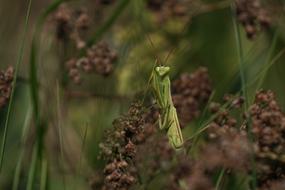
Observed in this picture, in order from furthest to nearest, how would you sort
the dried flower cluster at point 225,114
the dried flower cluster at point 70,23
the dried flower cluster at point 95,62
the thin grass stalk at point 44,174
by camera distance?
1. the dried flower cluster at point 70,23
2. the dried flower cluster at point 95,62
3. the thin grass stalk at point 44,174
4. the dried flower cluster at point 225,114

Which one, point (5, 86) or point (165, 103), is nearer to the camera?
point (165, 103)

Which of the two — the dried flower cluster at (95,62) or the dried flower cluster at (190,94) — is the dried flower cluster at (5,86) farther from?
the dried flower cluster at (190,94)

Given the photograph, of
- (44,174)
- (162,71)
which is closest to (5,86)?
(44,174)

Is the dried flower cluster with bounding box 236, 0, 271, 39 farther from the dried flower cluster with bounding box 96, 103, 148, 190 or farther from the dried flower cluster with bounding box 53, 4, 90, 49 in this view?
the dried flower cluster with bounding box 96, 103, 148, 190

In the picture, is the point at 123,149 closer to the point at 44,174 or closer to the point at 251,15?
the point at 44,174

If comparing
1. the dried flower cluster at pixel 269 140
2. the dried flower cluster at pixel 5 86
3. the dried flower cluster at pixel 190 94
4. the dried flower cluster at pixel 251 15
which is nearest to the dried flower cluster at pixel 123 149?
the dried flower cluster at pixel 269 140

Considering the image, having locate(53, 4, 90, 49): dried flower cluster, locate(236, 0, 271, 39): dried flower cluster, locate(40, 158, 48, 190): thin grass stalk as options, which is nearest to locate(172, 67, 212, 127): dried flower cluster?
locate(236, 0, 271, 39): dried flower cluster
